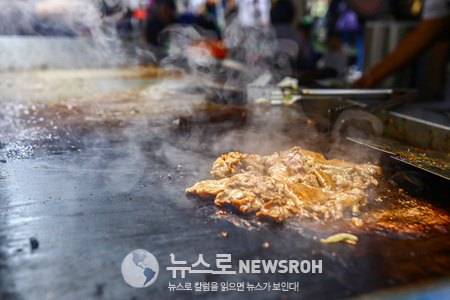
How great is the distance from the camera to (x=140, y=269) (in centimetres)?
137

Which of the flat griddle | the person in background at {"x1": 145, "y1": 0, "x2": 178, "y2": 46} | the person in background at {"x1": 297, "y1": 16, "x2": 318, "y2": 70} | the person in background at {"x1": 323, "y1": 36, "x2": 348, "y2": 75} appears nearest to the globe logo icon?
the flat griddle

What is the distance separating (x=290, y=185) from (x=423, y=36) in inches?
141

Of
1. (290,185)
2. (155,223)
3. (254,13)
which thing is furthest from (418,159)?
(254,13)

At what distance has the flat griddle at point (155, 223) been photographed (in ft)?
4.38

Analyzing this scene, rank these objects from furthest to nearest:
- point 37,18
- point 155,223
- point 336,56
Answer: point 336,56 → point 37,18 → point 155,223

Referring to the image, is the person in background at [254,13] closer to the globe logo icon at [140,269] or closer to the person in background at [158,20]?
the person in background at [158,20]

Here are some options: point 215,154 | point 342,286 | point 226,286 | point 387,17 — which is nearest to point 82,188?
point 215,154

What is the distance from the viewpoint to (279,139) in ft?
9.63

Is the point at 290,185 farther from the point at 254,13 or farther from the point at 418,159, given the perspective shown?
the point at 254,13

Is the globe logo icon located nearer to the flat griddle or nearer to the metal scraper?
the flat griddle

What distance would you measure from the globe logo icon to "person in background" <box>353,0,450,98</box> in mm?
4214

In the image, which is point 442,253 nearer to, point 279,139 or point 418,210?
point 418,210

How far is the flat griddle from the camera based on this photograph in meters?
1.33

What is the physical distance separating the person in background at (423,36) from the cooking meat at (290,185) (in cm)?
295
